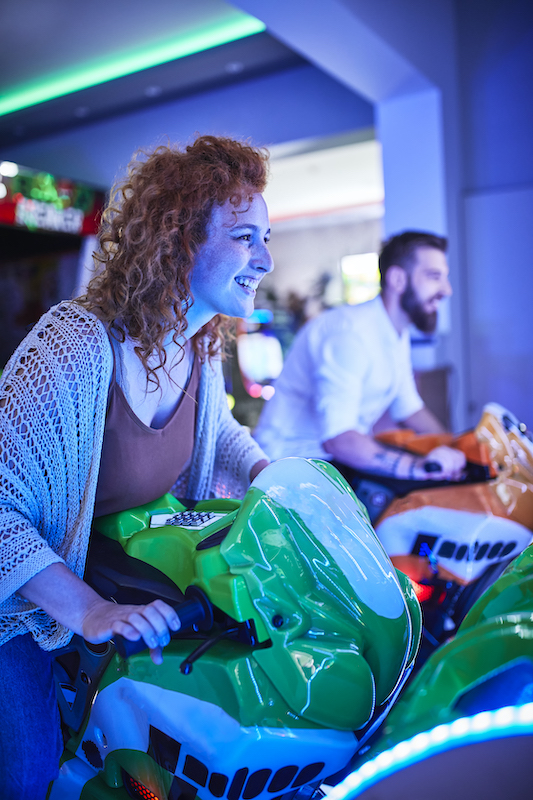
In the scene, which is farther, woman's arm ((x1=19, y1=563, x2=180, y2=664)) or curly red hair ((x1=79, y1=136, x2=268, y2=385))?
curly red hair ((x1=79, y1=136, x2=268, y2=385))

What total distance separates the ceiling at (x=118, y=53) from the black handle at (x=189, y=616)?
17.4 feet

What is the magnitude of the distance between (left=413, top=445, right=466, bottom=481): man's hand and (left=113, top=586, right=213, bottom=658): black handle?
1.18 meters

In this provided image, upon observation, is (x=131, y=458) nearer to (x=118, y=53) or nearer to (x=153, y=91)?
(x=118, y=53)

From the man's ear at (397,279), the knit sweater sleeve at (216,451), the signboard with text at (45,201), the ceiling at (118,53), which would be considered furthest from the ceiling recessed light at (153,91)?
the knit sweater sleeve at (216,451)

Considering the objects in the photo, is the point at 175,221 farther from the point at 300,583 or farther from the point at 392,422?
the point at 392,422

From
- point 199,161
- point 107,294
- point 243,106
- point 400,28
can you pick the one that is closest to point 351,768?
point 107,294

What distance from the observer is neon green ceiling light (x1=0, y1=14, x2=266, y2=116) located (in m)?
5.72

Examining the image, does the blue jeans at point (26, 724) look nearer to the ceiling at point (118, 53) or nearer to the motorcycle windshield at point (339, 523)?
the motorcycle windshield at point (339, 523)

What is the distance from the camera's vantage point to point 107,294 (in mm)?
1260

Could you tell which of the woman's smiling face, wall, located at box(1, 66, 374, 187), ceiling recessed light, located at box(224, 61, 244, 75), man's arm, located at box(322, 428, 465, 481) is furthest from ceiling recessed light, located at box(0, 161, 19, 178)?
the woman's smiling face

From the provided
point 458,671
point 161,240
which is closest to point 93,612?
point 458,671

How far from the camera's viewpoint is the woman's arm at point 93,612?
2.90 feet

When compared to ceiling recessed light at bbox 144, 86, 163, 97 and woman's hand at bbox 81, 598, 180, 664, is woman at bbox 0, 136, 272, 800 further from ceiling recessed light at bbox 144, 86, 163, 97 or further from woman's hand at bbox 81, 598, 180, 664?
ceiling recessed light at bbox 144, 86, 163, 97

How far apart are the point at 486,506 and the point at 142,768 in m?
1.20
